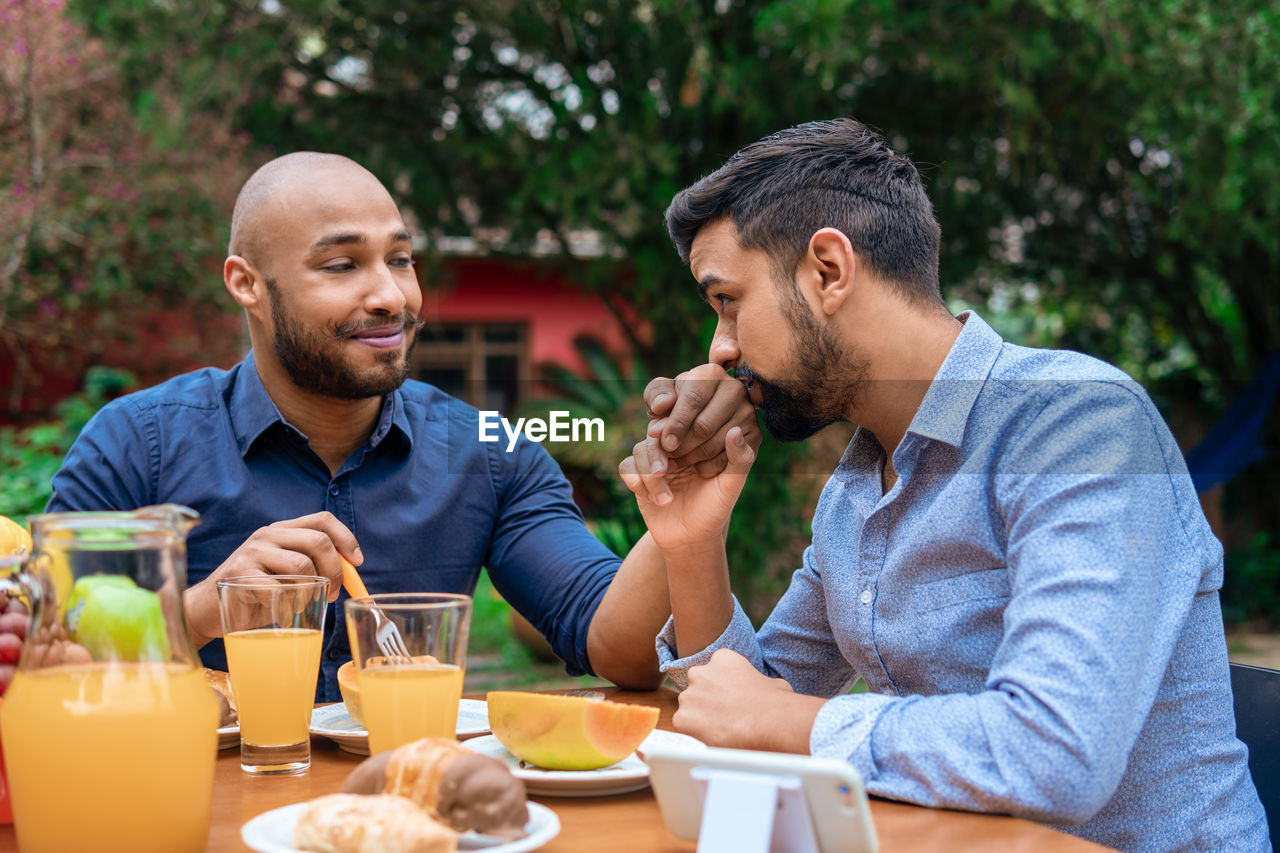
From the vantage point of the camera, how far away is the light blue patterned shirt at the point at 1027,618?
114cm

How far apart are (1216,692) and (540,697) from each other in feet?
2.80

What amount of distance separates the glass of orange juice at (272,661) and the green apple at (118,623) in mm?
335

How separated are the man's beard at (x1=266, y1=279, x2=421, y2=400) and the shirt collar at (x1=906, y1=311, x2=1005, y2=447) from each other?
3.58ft

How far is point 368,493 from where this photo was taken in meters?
2.30

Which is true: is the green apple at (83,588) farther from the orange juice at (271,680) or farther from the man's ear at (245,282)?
the man's ear at (245,282)

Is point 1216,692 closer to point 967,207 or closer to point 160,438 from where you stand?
point 160,438

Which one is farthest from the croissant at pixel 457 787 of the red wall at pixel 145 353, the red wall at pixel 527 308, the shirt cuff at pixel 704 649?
the red wall at pixel 527 308

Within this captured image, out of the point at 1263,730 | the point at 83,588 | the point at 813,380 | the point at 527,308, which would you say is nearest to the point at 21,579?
the point at 83,588

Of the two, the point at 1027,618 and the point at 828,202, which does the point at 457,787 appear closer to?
the point at 1027,618

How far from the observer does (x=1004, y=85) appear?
5441 mm

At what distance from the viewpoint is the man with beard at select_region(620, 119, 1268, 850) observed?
1.16m

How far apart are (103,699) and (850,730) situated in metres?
0.74

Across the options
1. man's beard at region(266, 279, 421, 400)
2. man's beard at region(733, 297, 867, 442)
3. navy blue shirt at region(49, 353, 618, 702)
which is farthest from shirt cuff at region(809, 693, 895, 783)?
man's beard at region(266, 279, 421, 400)

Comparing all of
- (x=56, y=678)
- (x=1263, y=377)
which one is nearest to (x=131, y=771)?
(x=56, y=678)
